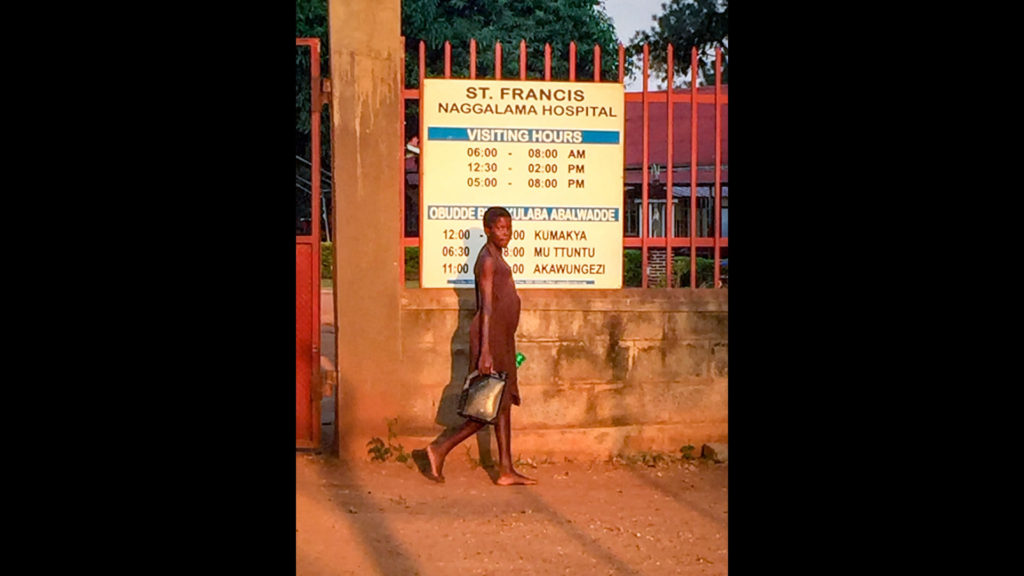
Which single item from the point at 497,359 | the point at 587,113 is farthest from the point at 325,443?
the point at 587,113

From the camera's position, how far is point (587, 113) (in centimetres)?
750

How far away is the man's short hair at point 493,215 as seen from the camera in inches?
266

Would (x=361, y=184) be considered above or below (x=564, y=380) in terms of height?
above

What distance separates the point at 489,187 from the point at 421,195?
44cm

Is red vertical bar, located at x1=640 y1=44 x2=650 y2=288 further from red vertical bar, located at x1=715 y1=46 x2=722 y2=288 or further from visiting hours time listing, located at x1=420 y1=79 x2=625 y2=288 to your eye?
red vertical bar, located at x1=715 y1=46 x2=722 y2=288

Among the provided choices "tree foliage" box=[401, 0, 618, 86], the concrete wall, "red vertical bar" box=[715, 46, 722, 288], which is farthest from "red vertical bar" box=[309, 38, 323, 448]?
"tree foliage" box=[401, 0, 618, 86]

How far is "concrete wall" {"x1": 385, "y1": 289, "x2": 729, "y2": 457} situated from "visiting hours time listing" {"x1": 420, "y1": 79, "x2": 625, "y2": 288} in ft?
0.54

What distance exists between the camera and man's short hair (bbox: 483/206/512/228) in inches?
266

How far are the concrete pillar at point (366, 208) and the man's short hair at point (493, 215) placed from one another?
28.9 inches

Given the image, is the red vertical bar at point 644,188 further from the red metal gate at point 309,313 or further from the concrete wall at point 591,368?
the red metal gate at point 309,313

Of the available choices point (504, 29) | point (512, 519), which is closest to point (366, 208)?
point (512, 519)

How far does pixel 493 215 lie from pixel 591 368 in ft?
4.44

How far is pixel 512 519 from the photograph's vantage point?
607 cm
